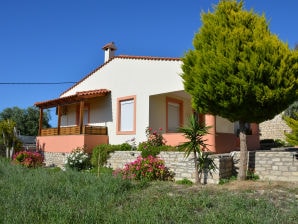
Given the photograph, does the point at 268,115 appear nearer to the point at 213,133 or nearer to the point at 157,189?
the point at 213,133

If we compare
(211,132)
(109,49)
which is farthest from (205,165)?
(109,49)

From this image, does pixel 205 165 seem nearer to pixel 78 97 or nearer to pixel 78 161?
pixel 78 161

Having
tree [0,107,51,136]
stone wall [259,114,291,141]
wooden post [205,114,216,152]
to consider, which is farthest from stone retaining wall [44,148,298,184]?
tree [0,107,51,136]

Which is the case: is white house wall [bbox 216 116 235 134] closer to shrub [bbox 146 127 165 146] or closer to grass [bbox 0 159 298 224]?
shrub [bbox 146 127 165 146]

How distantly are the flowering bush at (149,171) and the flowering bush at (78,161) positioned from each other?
156 inches

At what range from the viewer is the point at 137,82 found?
51.1 ft

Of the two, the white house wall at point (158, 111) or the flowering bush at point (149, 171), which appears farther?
the white house wall at point (158, 111)

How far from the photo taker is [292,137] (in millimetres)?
9891

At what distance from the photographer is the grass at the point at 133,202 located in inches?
211

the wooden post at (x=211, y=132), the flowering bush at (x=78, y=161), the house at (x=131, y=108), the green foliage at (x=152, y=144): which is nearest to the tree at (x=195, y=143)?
the wooden post at (x=211, y=132)

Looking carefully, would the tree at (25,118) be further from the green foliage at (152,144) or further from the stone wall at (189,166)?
the stone wall at (189,166)

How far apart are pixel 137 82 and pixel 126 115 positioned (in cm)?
193

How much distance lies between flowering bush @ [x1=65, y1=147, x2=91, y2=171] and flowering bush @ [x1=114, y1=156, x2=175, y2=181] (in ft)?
13.0

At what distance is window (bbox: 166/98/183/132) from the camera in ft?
52.6
